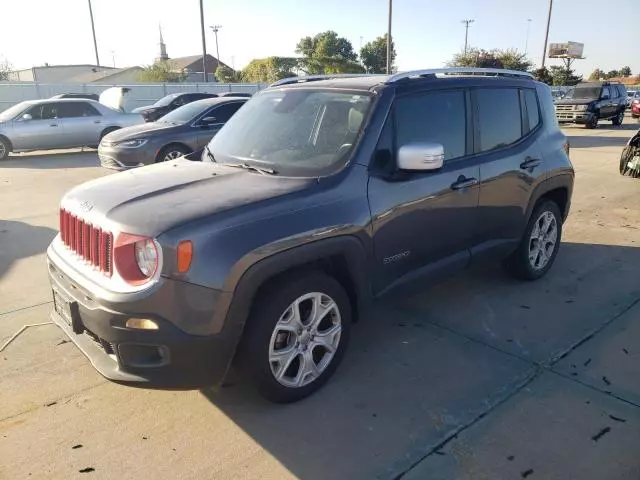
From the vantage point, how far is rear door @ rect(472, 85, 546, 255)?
409 cm

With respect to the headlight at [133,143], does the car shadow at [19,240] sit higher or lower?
lower

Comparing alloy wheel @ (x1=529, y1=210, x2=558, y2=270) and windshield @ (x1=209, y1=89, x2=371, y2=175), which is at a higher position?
windshield @ (x1=209, y1=89, x2=371, y2=175)

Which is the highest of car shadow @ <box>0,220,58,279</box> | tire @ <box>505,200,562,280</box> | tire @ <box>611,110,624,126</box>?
tire @ <box>505,200,562,280</box>

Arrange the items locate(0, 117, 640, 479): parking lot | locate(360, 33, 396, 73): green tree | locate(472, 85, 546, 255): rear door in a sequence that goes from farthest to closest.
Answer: locate(360, 33, 396, 73): green tree < locate(472, 85, 546, 255): rear door < locate(0, 117, 640, 479): parking lot

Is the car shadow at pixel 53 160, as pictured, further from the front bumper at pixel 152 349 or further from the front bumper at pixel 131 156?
the front bumper at pixel 152 349

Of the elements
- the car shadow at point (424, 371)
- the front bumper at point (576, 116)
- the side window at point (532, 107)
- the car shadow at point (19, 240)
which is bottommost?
the front bumper at point (576, 116)

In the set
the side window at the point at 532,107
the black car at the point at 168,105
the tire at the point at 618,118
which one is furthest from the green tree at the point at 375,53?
the side window at the point at 532,107

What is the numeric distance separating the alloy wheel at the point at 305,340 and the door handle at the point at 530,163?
7.60 feet

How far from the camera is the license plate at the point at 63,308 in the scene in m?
2.91

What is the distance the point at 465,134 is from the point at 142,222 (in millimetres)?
2507

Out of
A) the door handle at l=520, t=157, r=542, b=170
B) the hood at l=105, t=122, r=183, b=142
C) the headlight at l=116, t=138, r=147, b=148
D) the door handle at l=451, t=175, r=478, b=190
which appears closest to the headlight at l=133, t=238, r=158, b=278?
the door handle at l=451, t=175, r=478, b=190

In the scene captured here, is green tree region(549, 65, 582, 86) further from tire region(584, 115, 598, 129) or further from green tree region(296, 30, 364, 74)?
tire region(584, 115, 598, 129)

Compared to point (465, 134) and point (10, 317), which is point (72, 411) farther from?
point (465, 134)

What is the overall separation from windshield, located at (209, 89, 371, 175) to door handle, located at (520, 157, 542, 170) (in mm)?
1753
